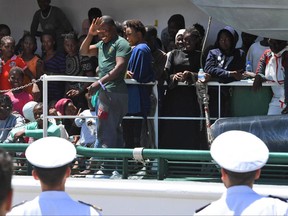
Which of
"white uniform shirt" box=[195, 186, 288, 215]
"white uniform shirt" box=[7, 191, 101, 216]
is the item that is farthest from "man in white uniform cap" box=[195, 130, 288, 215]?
"white uniform shirt" box=[7, 191, 101, 216]

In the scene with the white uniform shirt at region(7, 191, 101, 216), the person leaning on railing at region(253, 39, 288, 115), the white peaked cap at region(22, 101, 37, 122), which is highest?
the person leaning on railing at region(253, 39, 288, 115)

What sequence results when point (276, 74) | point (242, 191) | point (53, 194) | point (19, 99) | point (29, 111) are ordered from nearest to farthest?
point (242, 191)
point (53, 194)
point (276, 74)
point (29, 111)
point (19, 99)

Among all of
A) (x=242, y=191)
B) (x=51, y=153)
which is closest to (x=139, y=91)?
(x=51, y=153)

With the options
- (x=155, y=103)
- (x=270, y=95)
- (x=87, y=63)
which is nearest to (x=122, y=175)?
(x=155, y=103)

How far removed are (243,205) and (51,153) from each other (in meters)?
0.86

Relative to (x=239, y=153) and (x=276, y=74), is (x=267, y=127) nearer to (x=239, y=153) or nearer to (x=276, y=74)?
(x=276, y=74)

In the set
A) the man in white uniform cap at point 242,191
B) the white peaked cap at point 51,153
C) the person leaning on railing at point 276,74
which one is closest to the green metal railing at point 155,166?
the person leaning on railing at point 276,74

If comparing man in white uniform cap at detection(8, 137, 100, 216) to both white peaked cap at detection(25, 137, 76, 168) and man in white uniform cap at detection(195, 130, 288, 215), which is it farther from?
man in white uniform cap at detection(195, 130, 288, 215)

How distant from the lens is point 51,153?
345 centimetres

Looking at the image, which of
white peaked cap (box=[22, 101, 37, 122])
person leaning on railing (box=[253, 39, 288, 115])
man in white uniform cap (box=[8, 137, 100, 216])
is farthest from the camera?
white peaked cap (box=[22, 101, 37, 122])

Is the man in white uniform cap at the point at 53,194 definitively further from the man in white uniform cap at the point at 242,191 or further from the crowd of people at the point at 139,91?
the crowd of people at the point at 139,91

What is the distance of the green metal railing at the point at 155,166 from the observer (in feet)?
17.3

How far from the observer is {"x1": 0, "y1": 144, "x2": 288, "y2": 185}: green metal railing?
5.28 metres

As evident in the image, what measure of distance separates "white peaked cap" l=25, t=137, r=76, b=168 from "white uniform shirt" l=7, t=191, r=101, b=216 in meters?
0.13
